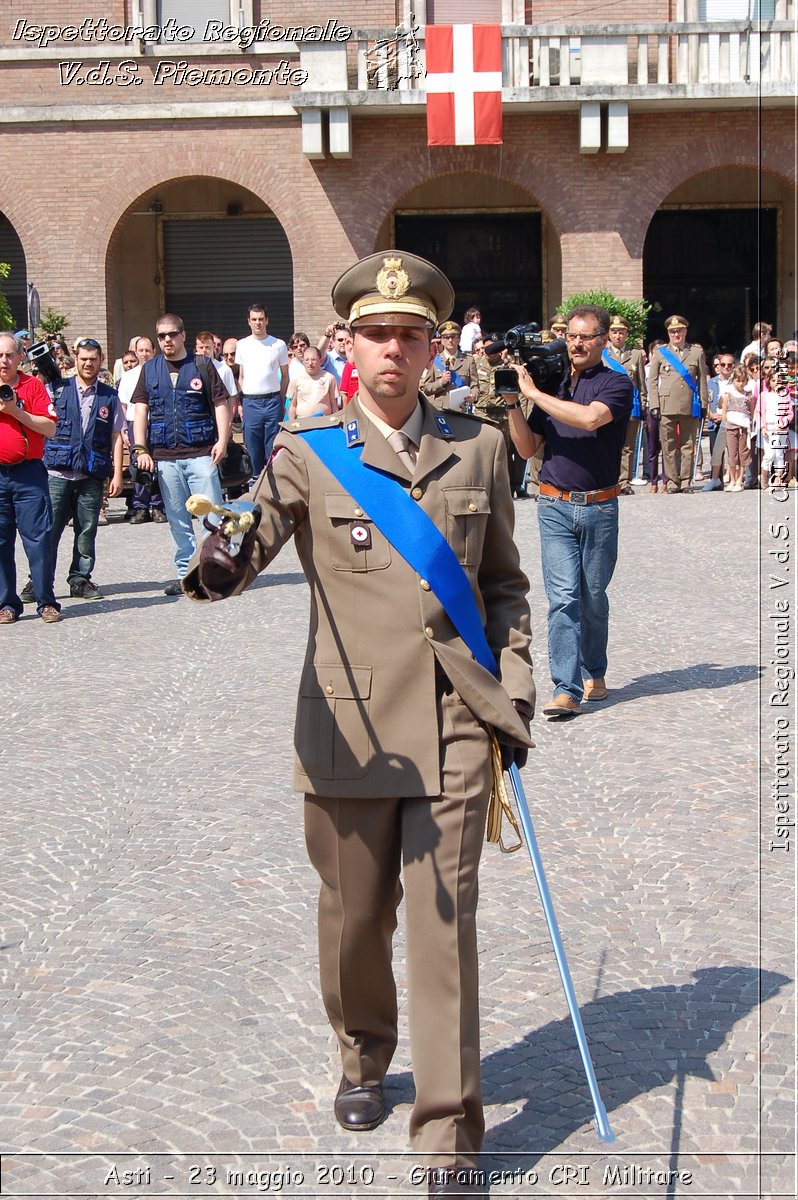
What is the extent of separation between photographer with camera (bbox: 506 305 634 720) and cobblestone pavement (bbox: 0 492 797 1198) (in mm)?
413

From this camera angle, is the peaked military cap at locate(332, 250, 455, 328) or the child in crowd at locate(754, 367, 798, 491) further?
the child in crowd at locate(754, 367, 798, 491)

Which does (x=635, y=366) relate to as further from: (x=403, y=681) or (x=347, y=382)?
(x=403, y=681)

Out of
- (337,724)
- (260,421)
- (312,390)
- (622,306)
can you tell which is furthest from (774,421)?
(337,724)

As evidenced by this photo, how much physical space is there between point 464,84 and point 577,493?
17843 millimetres

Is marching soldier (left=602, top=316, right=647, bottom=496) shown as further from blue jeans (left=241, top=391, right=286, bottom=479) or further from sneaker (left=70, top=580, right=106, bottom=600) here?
sneaker (left=70, top=580, right=106, bottom=600)

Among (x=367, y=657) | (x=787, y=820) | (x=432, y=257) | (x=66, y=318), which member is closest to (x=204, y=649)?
(x=787, y=820)

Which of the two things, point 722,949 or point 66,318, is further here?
point 66,318

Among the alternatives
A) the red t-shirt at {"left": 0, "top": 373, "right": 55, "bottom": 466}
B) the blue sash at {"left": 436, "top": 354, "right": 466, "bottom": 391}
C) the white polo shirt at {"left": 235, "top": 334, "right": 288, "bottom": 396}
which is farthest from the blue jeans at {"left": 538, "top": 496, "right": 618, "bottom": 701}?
the blue sash at {"left": 436, "top": 354, "right": 466, "bottom": 391}

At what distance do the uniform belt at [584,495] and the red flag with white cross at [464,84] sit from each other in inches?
687

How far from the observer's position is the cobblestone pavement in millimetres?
3516

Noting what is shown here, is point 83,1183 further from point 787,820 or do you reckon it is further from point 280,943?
point 787,820

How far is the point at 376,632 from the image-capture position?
3445mm

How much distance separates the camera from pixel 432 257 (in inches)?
1140

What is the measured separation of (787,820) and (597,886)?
1131 millimetres
